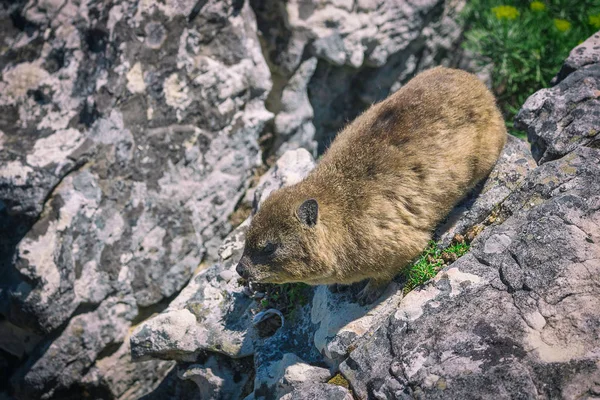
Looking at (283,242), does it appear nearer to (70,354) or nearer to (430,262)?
(430,262)

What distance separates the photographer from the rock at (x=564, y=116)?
5.73m

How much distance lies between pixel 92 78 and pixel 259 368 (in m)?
4.17

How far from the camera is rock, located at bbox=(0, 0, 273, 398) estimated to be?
22.0ft

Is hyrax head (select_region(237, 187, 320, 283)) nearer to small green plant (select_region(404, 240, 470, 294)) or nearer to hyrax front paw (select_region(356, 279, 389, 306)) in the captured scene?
hyrax front paw (select_region(356, 279, 389, 306))

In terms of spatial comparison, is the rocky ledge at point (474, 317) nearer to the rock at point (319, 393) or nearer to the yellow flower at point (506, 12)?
the rock at point (319, 393)

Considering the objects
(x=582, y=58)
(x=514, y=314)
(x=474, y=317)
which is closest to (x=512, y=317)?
(x=514, y=314)

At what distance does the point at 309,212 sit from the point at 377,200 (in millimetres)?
641

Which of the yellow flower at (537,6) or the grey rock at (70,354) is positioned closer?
the grey rock at (70,354)

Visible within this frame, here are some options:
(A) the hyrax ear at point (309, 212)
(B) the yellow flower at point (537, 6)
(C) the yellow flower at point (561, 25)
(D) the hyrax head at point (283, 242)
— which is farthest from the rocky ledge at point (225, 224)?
(B) the yellow flower at point (537, 6)

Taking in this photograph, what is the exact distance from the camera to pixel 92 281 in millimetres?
6879

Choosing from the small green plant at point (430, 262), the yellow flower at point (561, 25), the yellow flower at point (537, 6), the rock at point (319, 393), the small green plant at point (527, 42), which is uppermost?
the rock at point (319, 393)

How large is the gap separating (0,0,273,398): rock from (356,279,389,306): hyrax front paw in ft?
9.37

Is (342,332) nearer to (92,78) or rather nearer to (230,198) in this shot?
(230,198)

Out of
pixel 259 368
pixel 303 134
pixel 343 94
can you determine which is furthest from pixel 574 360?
pixel 343 94
